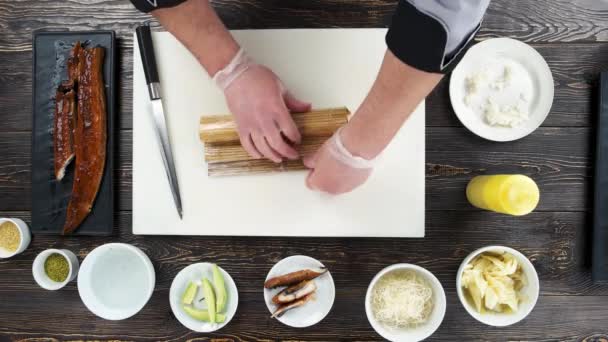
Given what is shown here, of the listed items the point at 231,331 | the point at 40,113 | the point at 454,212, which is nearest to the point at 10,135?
the point at 40,113

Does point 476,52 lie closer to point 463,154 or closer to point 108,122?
point 463,154

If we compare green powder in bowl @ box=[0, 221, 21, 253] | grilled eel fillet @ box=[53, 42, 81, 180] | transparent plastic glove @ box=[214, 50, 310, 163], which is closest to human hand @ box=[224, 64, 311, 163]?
transparent plastic glove @ box=[214, 50, 310, 163]

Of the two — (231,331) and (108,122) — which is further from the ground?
(108,122)

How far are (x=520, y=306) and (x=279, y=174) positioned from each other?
603 millimetres

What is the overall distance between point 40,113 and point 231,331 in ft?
2.27

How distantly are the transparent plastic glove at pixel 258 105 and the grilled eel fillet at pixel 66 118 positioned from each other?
367mm

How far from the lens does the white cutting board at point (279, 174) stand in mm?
1031

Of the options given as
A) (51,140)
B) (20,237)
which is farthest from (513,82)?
(20,237)

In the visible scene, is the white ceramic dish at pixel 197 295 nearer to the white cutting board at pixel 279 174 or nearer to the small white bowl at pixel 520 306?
the white cutting board at pixel 279 174

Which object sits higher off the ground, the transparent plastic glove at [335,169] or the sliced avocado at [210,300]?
the transparent plastic glove at [335,169]

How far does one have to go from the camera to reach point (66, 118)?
→ 1.07 m

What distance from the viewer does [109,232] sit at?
1.07m

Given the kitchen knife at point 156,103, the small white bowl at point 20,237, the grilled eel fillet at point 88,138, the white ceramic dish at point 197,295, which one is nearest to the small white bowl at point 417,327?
the white ceramic dish at point 197,295

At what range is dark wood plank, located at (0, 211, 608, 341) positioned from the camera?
1.08 meters
